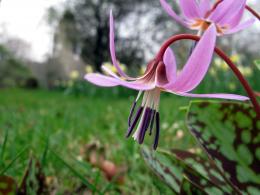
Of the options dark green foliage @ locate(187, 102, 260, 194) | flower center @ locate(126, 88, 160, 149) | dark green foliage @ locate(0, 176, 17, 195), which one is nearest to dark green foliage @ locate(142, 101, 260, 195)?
dark green foliage @ locate(187, 102, 260, 194)

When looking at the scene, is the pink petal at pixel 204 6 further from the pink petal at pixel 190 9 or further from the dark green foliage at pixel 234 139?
the dark green foliage at pixel 234 139

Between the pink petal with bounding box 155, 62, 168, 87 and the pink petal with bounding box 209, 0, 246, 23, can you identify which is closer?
the pink petal with bounding box 155, 62, 168, 87

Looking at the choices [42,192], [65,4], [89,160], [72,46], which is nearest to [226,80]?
[89,160]

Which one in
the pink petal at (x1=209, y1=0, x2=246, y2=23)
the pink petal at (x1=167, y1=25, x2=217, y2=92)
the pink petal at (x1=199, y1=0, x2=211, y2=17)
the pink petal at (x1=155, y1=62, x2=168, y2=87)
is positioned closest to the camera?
the pink petal at (x1=167, y1=25, x2=217, y2=92)

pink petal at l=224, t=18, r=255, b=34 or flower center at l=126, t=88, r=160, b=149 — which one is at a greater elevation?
pink petal at l=224, t=18, r=255, b=34

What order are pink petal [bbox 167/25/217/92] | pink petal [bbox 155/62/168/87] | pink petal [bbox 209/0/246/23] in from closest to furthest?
pink petal [bbox 167/25/217/92], pink petal [bbox 155/62/168/87], pink petal [bbox 209/0/246/23]

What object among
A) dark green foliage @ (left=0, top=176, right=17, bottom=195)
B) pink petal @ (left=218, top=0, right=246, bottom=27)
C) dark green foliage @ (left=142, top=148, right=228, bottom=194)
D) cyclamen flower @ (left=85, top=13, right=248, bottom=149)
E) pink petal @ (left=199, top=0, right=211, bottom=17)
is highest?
pink petal @ (left=199, top=0, right=211, bottom=17)

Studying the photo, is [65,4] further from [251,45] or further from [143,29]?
[251,45]

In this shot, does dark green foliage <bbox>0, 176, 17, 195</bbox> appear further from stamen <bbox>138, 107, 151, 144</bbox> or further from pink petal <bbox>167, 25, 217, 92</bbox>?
pink petal <bbox>167, 25, 217, 92</bbox>
